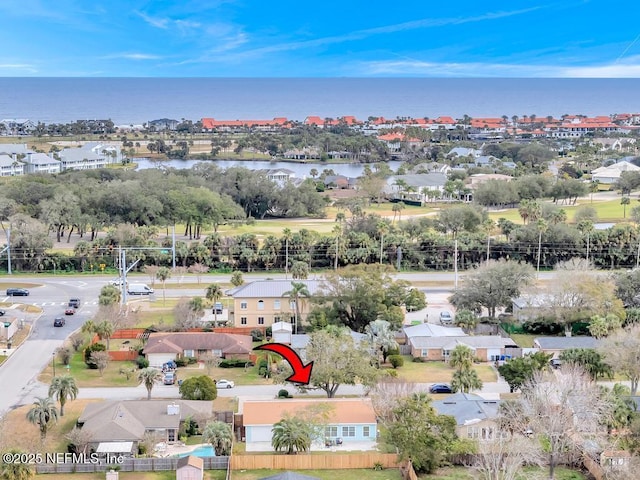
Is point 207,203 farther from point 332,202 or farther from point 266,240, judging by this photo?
point 332,202

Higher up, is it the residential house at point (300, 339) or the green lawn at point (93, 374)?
the residential house at point (300, 339)

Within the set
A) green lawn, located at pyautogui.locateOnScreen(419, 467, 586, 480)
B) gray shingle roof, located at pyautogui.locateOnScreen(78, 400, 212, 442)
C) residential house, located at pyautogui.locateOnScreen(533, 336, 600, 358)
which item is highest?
residential house, located at pyautogui.locateOnScreen(533, 336, 600, 358)

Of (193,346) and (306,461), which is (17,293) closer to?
(193,346)

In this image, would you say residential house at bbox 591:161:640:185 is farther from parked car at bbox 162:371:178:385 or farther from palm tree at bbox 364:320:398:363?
parked car at bbox 162:371:178:385

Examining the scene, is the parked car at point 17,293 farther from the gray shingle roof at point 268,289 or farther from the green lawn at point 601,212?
the green lawn at point 601,212

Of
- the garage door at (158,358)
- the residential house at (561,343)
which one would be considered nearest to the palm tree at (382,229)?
the residential house at (561,343)

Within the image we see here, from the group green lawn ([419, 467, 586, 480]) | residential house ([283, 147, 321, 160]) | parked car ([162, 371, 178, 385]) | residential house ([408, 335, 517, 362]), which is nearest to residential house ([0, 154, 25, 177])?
residential house ([283, 147, 321, 160])

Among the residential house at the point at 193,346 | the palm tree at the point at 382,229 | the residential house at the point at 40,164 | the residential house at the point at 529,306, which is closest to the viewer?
the residential house at the point at 193,346

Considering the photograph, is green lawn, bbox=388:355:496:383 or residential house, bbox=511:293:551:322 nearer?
green lawn, bbox=388:355:496:383
